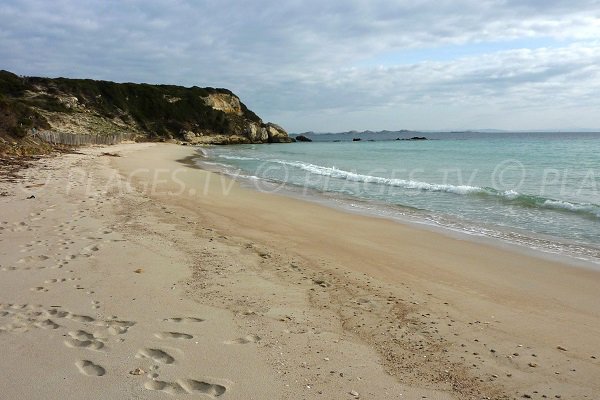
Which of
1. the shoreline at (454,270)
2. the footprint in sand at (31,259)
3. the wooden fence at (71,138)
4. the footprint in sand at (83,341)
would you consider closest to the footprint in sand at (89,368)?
the footprint in sand at (83,341)

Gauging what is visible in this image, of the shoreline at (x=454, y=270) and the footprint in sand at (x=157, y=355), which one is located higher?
the footprint in sand at (x=157, y=355)

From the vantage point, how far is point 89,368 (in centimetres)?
310

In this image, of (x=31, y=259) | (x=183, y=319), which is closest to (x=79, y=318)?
(x=183, y=319)

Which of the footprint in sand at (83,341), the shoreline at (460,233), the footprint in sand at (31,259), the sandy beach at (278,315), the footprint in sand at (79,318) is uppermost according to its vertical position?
the footprint in sand at (31,259)

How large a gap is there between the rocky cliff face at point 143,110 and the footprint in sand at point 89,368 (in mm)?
42884

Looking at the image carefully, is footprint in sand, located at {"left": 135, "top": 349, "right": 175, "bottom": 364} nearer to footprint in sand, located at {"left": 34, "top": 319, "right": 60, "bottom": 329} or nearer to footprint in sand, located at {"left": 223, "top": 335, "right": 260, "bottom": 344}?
footprint in sand, located at {"left": 223, "top": 335, "right": 260, "bottom": 344}

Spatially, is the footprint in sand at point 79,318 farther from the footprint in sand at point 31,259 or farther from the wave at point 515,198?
the wave at point 515,198

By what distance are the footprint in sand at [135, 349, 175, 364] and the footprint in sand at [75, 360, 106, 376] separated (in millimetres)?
273

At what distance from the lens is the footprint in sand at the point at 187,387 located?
9.51ft

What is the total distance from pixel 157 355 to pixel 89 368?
46 centimetres

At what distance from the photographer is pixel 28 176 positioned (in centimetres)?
1291

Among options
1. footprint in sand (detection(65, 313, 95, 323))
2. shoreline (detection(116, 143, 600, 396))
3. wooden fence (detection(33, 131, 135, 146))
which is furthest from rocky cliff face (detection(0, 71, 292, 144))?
footprint in sand (detection(65, 313, 95, 323))

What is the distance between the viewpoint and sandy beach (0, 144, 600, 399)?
309 cm

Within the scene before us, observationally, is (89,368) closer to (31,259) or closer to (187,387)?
(187,387)
